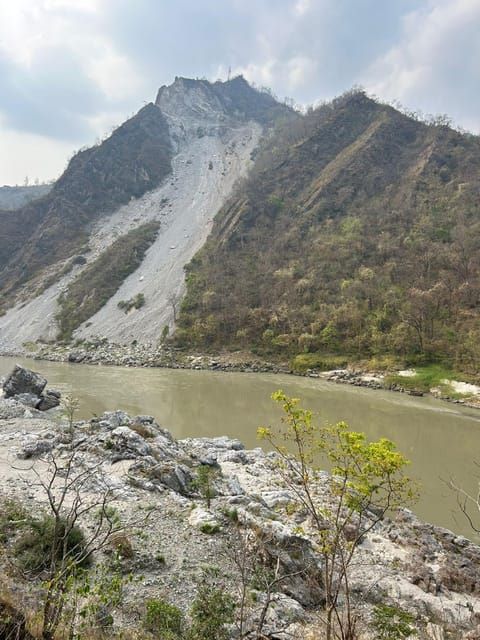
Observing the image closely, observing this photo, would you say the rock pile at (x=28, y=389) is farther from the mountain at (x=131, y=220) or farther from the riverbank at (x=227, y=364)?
the mountain at (x=131, y=220)

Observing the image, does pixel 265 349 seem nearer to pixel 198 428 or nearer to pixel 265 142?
pixel 198 428

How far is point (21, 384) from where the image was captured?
1916 centimetres

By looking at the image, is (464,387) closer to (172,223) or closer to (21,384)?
(21,384)

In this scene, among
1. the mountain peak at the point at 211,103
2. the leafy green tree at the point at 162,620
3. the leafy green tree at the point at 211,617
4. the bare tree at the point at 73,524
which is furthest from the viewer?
the mountain peak at the point at 211,103

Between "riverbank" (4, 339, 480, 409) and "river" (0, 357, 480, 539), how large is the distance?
1333 mm

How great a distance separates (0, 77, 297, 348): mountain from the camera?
50.3 m

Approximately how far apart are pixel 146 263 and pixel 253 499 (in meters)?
53.4

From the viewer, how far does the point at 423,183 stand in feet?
183

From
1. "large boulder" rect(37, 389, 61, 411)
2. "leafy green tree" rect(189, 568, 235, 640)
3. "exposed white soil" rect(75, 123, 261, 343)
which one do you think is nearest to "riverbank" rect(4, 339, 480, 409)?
"exposed white soil" rect(75, 123, 261, 343)

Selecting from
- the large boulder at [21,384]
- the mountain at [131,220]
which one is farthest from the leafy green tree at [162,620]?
the mountain at [131,220]

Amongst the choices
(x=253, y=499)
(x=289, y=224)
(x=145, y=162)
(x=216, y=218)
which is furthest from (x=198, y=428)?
(x=145, y=162)

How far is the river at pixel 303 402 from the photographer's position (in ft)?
45.1

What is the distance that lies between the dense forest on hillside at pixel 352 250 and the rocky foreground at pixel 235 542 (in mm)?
23045

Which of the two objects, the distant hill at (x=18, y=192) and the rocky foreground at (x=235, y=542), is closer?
the rocky foreground at (x=235, y=542)
